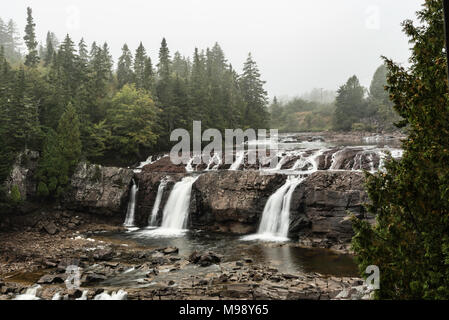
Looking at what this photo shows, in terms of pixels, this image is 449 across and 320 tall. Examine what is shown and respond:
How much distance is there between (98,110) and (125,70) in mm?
24311

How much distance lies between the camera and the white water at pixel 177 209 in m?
25.2

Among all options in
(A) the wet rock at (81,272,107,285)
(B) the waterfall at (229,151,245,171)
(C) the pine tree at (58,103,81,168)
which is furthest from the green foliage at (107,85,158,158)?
(A) the wet rock at (81,272,107,285)

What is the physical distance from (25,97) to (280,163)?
22935 mm

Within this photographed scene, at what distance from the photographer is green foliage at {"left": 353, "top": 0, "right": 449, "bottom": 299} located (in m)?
5.68

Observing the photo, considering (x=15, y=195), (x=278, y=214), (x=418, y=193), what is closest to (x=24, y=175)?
(x=15, y=195)

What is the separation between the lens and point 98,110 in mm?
41688

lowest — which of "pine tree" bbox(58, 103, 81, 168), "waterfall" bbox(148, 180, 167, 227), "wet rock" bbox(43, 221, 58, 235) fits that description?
"wet rock" bbox(43, 221, 58, 235)

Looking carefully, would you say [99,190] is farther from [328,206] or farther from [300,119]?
[300,119]

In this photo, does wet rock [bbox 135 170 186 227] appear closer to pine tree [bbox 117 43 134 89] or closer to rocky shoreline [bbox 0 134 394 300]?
rocky shoreline [bbox 0 134 394 300]

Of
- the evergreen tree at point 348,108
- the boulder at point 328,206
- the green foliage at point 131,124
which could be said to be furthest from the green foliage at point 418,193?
the evergreen tree at point 348,108

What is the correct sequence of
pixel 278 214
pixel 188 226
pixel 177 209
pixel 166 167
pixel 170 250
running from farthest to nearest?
pixel 166 167
pixel 177 209
pixel 188 226
pixel 278 214
pixel 170 250

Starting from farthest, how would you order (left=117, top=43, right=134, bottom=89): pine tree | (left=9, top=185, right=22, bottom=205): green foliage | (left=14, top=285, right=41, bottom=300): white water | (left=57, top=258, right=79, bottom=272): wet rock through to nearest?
(left=117, top=43, right=134, bottom=89): pine tree → (left=9, top=185, right=22, bottom=205): green foliage → (left=57, top=258, right=79, bottom=272): wet rock → (left=14, top=285, right=41, bottom=300): white water

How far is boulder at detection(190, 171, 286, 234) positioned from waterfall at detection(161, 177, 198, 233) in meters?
0.63

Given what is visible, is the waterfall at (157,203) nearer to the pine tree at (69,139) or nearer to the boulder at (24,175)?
the pine tree at (69,139)
